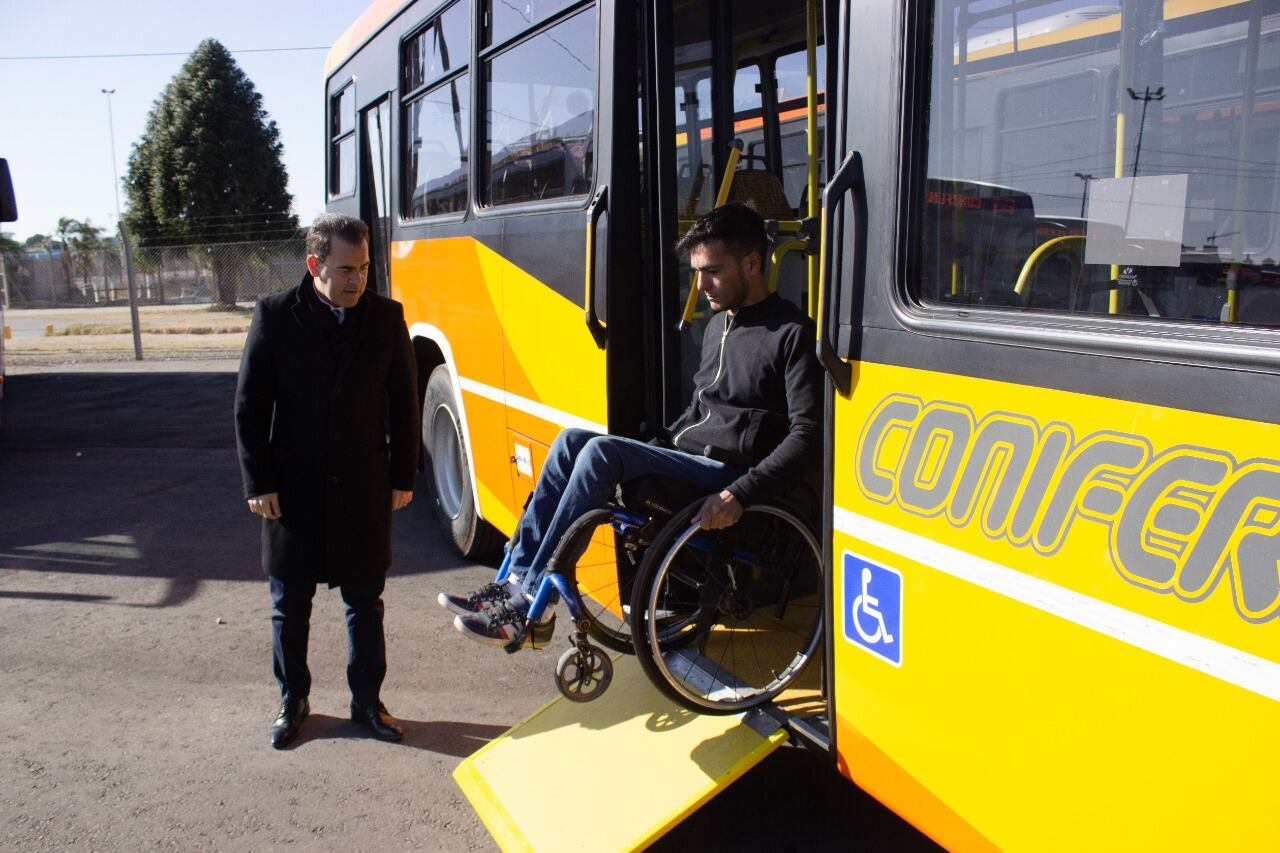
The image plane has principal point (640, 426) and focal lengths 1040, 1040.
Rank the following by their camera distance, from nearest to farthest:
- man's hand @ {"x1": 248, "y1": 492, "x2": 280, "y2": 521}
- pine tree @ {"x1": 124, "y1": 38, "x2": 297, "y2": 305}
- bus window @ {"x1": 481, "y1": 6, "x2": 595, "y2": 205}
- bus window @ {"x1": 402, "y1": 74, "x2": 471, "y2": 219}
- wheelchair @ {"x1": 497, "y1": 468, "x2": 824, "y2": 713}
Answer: wheelchair @ {"x1": 497, "y1": 468, "x2": 824, "y2": 713}
man's hand @ {"x1": 248, "y1": 492, "x2": 280, "y2": 521}
bus window @ {"x1": 481, "y1": 6, "x2": 595, "y2": 205}
bus window @ {"x1": 402, "y1": 74, "x2": 471, "y2": 219}
pine tree @ {"x1": 124, "y1": 38, "x2": 297, "y2": 305}

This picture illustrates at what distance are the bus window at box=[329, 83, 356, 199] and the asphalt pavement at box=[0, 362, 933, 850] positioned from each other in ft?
7.87

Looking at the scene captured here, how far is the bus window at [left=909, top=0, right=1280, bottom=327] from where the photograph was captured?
179 cm

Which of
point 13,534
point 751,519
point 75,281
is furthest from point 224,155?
point 751,519

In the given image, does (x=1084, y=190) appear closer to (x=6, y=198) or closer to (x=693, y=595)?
(x=693, y=595)

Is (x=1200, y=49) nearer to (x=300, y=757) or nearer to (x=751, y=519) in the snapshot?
(x=751, y=519)

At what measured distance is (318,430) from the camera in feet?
11.5

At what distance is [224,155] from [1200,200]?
31.1 meters

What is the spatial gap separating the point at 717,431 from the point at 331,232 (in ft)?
4.61

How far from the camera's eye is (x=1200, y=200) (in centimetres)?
183

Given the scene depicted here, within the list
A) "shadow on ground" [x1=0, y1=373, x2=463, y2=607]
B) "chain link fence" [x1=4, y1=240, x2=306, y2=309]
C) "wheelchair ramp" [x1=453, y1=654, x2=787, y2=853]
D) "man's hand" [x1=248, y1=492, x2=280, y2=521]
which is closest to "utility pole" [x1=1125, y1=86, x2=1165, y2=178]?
"wheelchair ramp" [x1=453, y1=654, x2=787, y2=853]

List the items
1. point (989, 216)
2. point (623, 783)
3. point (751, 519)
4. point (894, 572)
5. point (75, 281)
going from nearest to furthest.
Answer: point (989, 216) → point (894, 572) → point (623, 783) → point (751, 519) → point (75, 281)

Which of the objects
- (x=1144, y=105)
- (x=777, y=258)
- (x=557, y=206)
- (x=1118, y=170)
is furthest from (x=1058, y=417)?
(x=557, y=206)

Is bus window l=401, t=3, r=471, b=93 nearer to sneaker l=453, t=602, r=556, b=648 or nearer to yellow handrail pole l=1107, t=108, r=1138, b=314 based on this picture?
sneaker l=453, t=602, r=556, b=648

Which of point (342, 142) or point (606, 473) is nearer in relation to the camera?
point (606, 473)
